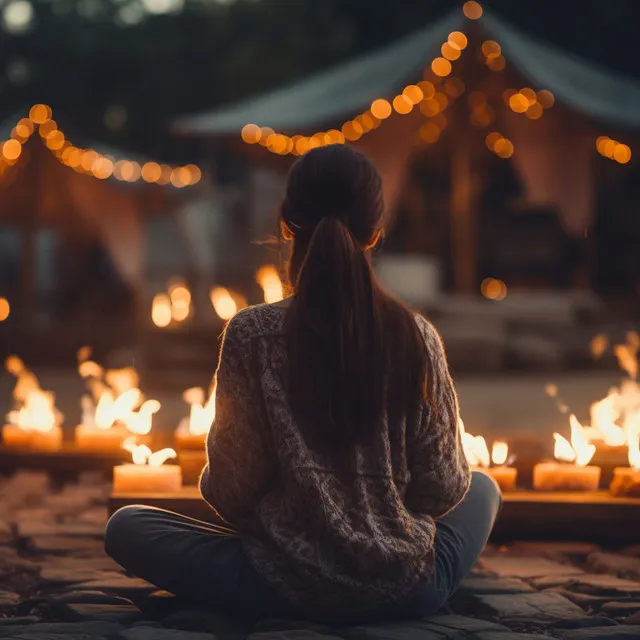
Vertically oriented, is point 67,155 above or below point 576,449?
above

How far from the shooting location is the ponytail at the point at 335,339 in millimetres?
2936

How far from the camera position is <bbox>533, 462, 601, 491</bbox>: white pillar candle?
450 centimetres

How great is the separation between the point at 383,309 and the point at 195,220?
54.8ft

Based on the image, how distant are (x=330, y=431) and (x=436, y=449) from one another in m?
0.34

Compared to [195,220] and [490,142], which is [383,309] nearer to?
[490,142]

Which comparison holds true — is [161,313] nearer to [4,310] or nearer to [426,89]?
[426,89]

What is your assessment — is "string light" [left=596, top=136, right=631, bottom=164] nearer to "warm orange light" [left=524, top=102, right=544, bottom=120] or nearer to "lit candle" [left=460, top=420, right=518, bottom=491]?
"warm orange light" [left=524, top=102, right=544, bottom=120]

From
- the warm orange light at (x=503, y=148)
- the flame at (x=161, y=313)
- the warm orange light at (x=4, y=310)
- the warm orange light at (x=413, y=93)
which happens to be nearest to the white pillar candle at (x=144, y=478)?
the flame at (x=161, y=313)

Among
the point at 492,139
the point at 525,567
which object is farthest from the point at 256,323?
the point at 492,139

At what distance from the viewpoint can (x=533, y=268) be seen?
59.5 ft

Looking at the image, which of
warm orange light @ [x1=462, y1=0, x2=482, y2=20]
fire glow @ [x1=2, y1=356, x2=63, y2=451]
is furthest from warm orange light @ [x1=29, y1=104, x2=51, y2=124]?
fire glow @ [x1=2, y1=356, x2=63, y2=451]

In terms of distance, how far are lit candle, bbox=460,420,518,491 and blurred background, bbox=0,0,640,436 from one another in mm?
3357

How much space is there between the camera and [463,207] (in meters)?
13.1

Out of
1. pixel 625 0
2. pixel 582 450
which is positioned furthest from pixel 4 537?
pixel 625 0
